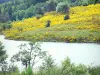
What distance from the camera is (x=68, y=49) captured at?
2731 cm

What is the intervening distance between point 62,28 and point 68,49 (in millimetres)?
3601

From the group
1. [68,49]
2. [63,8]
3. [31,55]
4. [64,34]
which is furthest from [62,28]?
[31,55]

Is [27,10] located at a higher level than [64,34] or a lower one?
higher

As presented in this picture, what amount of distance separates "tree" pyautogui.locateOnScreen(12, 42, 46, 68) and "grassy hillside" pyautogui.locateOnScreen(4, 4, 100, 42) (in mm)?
5060

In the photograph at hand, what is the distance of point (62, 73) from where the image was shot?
6410 millimetres

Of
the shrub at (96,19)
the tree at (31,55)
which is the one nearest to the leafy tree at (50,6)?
the shrub at (96,19)

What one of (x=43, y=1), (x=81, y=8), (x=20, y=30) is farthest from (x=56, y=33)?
(x=43, y=1)

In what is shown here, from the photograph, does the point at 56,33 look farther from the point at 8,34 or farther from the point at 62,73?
the point at 62,73

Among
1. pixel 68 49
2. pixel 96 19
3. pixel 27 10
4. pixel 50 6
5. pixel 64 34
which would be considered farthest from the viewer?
pixel 50 6

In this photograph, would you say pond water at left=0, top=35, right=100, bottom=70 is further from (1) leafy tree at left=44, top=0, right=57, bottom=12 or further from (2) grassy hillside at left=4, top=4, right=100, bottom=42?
(1) leafy tree at left=44, top=0, right=57, bottom=12

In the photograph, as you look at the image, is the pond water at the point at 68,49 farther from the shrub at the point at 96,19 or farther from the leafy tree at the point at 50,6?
A: the leafy tree at the point at 50,6

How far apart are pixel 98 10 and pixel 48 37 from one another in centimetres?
755

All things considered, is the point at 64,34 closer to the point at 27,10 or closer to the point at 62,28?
the point at 62,28

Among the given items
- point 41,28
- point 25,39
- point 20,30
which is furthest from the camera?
point 41,28
